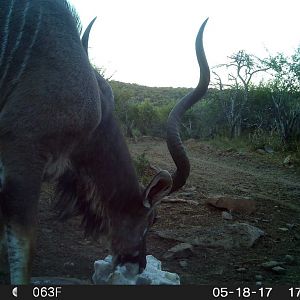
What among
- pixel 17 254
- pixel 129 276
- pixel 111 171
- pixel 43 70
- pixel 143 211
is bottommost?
pixel 129 276

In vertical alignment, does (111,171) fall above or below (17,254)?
above

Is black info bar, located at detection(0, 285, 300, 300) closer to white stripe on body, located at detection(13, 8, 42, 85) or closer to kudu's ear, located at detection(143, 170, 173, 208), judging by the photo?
kudu's ear, located at detection(143, 170, 173, 208)

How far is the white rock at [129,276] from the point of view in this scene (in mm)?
4105

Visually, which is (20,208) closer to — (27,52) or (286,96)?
(27,52)

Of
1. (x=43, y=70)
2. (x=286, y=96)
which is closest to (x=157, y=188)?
(x=43, y=70)

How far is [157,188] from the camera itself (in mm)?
4195

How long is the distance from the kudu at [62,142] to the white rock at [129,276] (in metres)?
0.09

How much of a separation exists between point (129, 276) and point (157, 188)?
796 millimetres

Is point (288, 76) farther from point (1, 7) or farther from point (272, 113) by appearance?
point (1, 7)

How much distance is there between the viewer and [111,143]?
4.34 metres

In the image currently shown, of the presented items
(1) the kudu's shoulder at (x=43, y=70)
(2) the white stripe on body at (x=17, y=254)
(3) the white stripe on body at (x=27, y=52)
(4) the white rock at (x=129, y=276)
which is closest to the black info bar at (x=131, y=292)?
(2) the white stripe on body at (x=17, y=254)

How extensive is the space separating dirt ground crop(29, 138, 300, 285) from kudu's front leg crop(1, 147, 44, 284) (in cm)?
108

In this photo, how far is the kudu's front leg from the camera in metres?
3.48

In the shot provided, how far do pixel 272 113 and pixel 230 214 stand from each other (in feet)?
50.4
